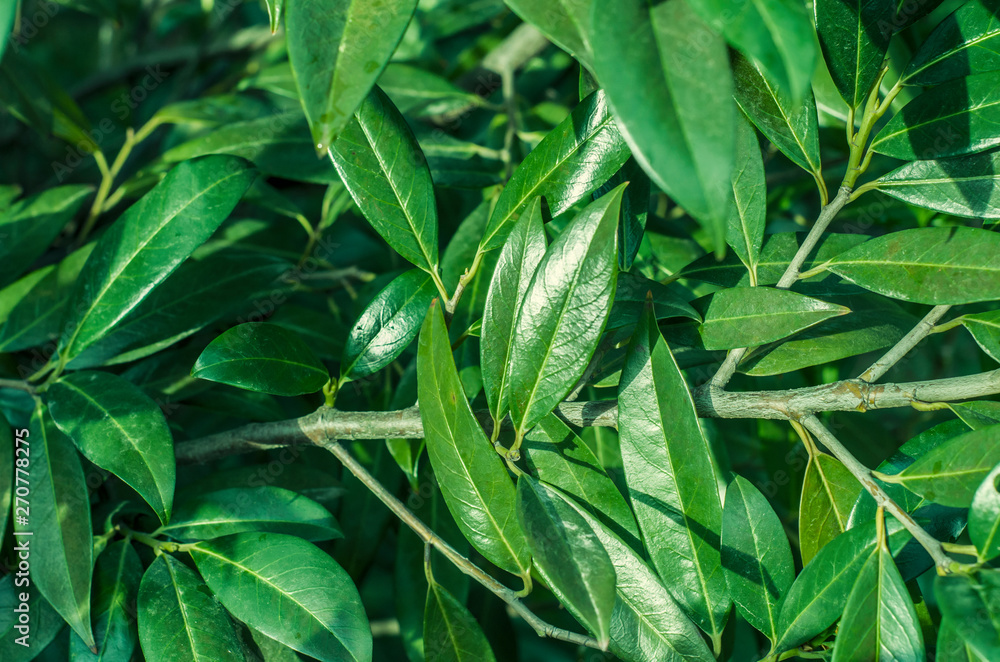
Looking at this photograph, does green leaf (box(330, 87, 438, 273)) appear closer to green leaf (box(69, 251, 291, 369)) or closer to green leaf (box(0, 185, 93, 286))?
green leaf (box(69, 251, 291, 369))

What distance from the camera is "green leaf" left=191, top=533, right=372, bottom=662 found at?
0.55m

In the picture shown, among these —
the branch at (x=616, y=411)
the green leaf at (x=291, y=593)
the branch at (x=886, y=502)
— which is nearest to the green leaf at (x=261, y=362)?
the branch at (x=616, y=411)

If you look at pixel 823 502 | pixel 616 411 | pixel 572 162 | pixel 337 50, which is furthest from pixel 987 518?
pixel 337 50

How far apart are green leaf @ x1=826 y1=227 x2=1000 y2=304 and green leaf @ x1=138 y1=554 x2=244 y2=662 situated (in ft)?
1.93

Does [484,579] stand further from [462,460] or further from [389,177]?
[389,177]

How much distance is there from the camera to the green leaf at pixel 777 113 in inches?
20.1

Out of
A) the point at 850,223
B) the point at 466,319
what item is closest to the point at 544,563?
the point at 466,319

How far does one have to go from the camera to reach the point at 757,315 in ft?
1.60

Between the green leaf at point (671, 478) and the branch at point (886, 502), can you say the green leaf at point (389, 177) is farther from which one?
the branch at point (886, 502)

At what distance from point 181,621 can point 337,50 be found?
494 millimetres

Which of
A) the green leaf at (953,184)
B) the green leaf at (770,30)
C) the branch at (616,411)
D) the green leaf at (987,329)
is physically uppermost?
the green leaf at (770,30)

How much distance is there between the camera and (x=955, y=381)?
1.63ft

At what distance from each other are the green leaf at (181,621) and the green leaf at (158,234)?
0.77ft

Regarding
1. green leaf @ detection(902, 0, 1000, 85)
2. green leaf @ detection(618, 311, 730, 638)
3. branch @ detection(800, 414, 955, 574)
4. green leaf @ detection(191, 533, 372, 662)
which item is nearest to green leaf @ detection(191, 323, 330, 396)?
green leaf @ detection(191, 533, 372, 662)
